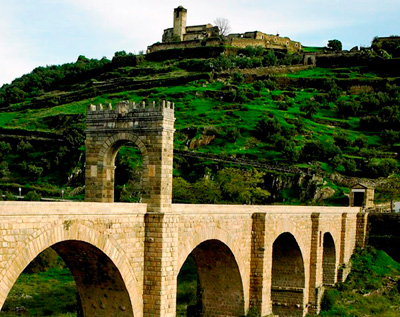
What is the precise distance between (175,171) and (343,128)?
76.6 feet

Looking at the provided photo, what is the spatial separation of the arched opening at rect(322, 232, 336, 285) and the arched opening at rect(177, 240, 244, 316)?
1211 centimetres

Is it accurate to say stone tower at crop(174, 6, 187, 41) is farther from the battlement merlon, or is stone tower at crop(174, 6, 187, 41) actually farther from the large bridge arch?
the battlement merlon

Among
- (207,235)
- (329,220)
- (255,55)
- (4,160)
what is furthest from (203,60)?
(207,235)

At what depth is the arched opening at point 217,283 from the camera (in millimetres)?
24266

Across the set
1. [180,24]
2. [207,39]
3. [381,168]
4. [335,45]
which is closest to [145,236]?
[381,168]

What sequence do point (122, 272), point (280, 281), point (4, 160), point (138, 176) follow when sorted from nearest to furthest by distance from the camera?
point (122, 272)
point (280, 281)
point (138, 176)
point (4, 160)

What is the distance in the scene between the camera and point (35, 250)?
13.9 m

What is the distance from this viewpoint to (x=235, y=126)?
209 ft

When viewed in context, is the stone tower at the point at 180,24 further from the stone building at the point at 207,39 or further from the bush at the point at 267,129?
the bush at the point at 267,129

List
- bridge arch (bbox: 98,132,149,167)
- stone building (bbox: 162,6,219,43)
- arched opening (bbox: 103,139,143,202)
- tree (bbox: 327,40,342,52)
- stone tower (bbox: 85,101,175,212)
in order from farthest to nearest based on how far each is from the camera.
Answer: tree (bbox: 327,40,342,52) → stone building (bbox: 162,6,219,43) → arched opening (bbox: 103,139,143,202) → bridge arch (bbox: 98,132,149,167) → stone tower (bbox: 85,101,175,212)

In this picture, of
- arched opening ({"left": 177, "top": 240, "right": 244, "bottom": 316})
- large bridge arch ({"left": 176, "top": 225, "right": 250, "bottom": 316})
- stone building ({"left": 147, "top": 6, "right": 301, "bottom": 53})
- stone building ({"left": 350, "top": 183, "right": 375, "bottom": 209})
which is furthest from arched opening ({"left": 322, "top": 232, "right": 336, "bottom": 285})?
stone building ({"left": 147, "top": 6, "right": 301, "bottom": 53})

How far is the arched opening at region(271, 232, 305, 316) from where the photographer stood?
30594 millimetres

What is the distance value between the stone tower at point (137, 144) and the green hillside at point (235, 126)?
25281 mm

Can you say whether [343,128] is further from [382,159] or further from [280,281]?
[280,281]
